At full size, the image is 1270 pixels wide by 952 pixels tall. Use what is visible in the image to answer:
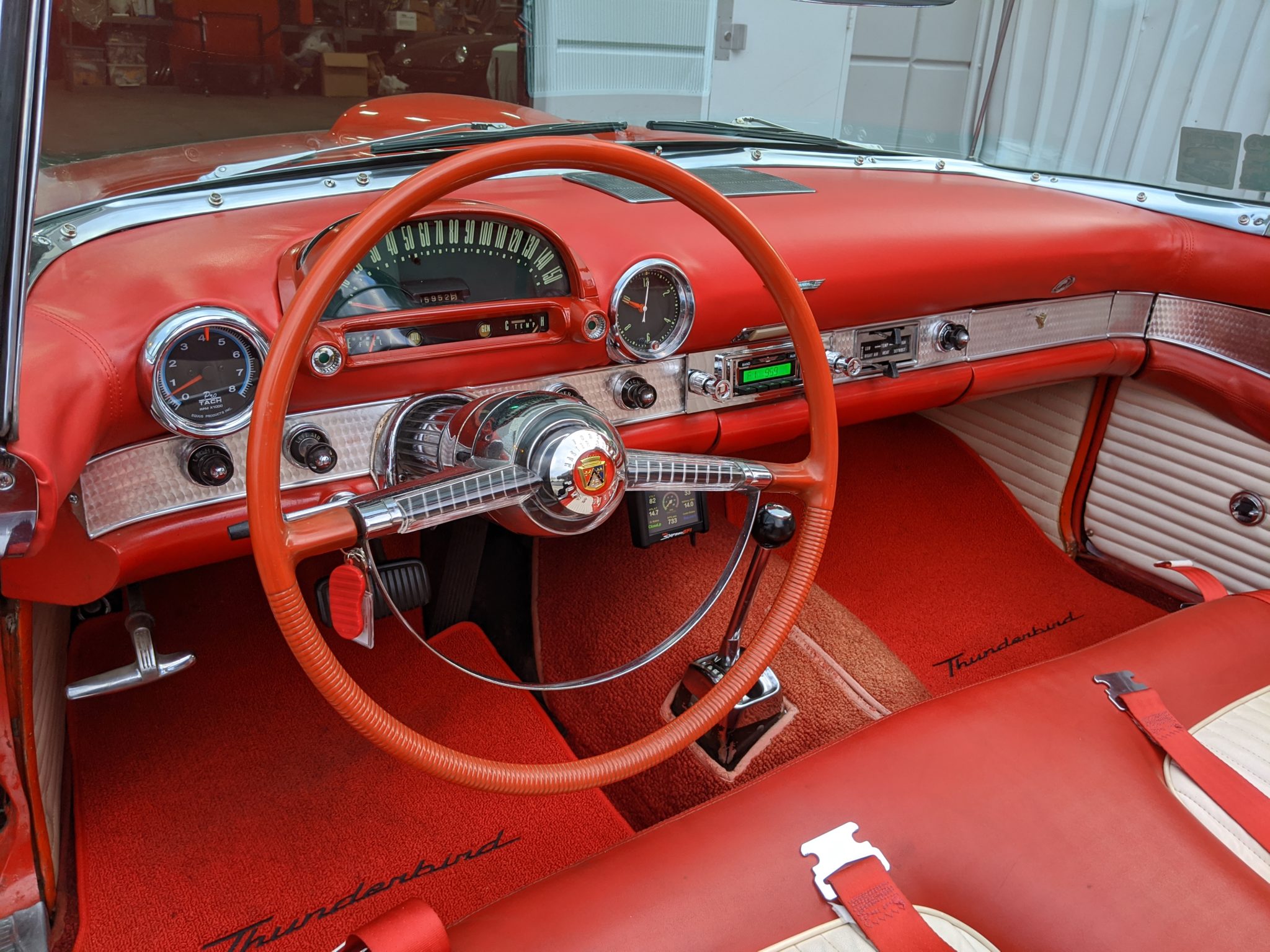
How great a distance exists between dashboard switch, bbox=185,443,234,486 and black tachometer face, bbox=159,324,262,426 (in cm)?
4

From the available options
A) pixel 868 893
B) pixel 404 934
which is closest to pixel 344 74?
pixel 404 934

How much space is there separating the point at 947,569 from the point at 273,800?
5.22ft

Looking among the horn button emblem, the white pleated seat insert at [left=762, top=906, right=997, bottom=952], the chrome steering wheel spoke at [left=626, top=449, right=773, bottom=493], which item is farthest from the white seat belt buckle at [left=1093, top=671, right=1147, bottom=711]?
the horn button emblem

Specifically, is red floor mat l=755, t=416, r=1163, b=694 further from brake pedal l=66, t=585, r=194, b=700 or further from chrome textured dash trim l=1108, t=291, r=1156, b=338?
brake pedal l=66, t=585, r=194, b=700

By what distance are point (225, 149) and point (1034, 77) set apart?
2.32 meters

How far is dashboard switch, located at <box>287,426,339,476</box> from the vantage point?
3.82ft

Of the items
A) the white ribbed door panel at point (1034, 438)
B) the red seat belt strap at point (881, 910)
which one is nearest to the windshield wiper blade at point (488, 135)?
the red seat belt strap at point (881, 910)

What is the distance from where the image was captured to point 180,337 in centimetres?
102

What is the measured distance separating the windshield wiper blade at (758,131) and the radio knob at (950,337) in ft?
1.54

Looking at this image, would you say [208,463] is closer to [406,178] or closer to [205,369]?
[205,369]

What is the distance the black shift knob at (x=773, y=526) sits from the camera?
3.92ft

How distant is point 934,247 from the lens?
5.48ft

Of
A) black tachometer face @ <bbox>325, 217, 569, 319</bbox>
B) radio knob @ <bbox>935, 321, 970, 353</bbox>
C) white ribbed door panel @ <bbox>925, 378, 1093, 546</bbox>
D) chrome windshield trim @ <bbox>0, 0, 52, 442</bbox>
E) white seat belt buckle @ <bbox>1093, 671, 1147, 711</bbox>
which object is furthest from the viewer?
white ribbed door panel @ <bbox>925, 378, 1093, 546</bbox>

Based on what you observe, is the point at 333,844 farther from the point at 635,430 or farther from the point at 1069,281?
the point at 1069,281
